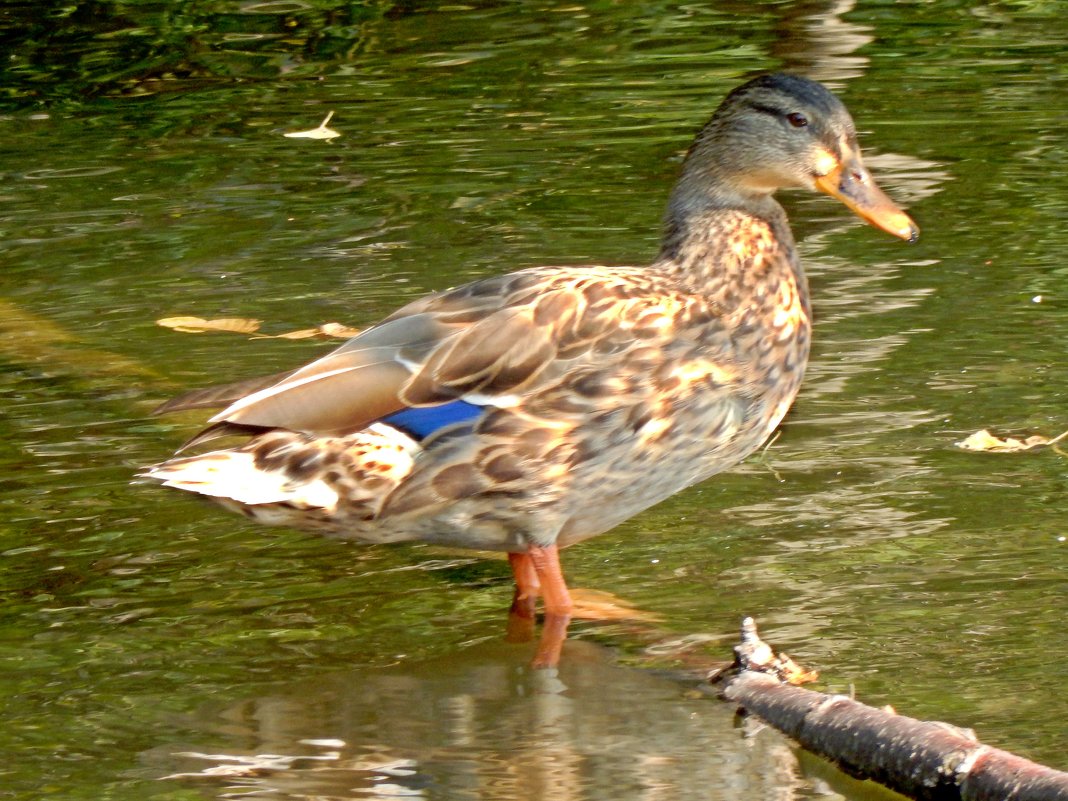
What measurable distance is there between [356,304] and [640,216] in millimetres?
1536

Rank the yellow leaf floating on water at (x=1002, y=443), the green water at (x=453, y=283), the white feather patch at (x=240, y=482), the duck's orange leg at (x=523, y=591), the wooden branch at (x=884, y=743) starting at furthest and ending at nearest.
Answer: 1. the yellow leaf floating on water at (x=1002, y=443)
2. the duck's orange leg at (x=523, y=591)
3. the white feather patch at (x=240, y=482)
4. the green water at (x=453, y=283)
5. the wooden branch at (x=884, y=743)

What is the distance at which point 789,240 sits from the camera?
538 centimetres

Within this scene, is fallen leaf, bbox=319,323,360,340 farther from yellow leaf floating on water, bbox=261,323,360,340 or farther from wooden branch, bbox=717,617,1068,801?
wooden branch, bbox=717,617,1068,801

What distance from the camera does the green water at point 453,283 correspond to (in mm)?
4332

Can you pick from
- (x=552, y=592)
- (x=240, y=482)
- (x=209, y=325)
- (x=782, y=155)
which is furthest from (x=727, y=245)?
(x=209, y=325)

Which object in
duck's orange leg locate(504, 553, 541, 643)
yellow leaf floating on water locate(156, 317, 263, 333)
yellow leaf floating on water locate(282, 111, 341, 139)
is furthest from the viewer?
yellow leaf floating on water locate(282, 111, 341, 139)

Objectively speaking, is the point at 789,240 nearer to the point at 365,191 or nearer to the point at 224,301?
the point at 224,301

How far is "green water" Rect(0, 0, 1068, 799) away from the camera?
4332 mm

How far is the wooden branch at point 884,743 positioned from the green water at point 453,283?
0.09 meters

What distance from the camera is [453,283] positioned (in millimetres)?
7586

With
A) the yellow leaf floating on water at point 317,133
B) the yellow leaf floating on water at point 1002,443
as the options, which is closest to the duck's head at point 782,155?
the yellow leaf floating on water at point 1002,443

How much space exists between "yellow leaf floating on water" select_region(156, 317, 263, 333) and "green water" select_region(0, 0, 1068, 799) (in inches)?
2.9

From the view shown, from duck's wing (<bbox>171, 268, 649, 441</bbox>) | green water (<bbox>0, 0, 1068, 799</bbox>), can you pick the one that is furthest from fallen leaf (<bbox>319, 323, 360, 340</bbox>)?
duck's wing (<bbox>171, 268, 649, 441</bbox>)

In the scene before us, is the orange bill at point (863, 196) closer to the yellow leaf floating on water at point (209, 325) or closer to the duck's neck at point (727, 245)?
the duck's neck at point (727, 245)
